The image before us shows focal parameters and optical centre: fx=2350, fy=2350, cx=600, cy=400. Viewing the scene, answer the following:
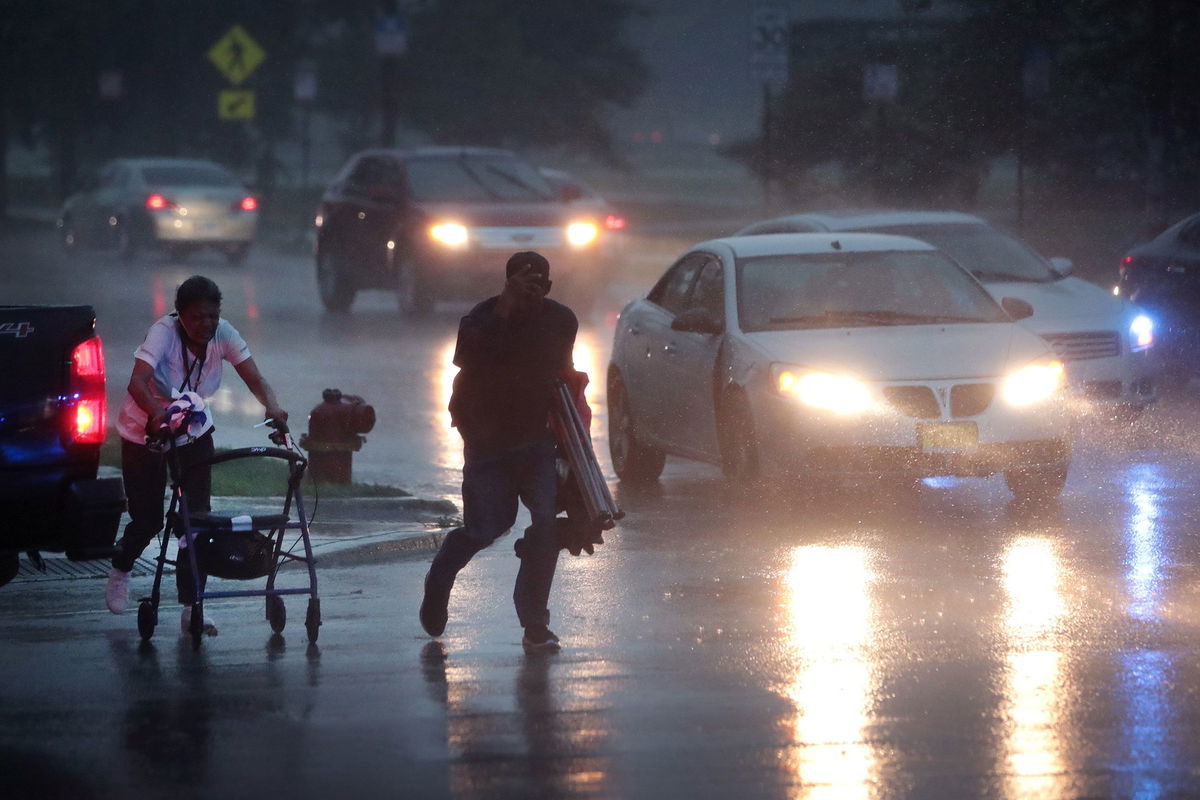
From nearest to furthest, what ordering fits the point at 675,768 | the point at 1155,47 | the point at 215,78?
the point at 675,768 → the point at 1155,47 → the point at 215,78

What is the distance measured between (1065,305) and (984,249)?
1295mm

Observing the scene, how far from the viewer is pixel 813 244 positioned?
45.4ft

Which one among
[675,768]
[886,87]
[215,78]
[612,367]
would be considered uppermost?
[215,78]

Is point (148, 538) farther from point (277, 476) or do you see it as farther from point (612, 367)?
point (612, 367)

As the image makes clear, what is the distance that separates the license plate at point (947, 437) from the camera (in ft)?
39.9

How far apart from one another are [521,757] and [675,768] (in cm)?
47

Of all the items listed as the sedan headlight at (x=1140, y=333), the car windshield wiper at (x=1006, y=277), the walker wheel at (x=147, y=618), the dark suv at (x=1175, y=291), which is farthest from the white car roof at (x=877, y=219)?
the walker wheel at (x=147, y=618)

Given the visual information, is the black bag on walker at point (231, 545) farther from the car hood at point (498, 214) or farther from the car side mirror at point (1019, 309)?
the car hood at point (498, 214)

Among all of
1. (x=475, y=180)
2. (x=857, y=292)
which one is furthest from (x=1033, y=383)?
(x=475, y=180)

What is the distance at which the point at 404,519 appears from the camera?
12195 mm

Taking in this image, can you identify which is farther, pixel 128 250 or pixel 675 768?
pixel 128 250

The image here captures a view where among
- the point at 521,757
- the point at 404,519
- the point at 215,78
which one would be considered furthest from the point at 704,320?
the point at 215,78

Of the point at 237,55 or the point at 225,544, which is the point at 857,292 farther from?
the point at 237,55

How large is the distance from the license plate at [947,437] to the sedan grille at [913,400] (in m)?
0.11
